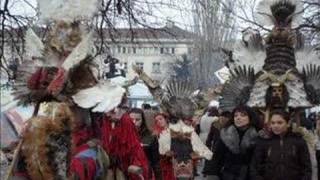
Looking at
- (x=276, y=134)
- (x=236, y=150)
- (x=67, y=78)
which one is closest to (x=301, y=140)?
(x=276, y=134)

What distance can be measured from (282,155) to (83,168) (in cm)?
255

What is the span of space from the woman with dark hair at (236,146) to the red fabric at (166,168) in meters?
0.77

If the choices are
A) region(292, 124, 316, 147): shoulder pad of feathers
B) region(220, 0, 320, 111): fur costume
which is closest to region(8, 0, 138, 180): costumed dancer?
region(292, 124, 316, 147): shoulder pad of feathers

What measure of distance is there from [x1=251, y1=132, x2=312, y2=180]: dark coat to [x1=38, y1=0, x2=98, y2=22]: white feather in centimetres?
240

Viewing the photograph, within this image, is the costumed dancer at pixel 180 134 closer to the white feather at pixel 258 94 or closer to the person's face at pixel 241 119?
the person's face at pixel 241 119

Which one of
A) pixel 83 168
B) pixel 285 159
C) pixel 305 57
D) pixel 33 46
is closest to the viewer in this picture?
pixel 83 168

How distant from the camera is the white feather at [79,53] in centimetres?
725

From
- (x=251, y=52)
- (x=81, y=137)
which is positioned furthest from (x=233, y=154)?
(x=81, y=137)

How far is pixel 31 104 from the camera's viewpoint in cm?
748

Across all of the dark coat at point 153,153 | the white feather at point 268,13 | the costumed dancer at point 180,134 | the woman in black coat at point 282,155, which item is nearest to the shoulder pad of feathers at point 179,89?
the costumed dancer at point 180,134

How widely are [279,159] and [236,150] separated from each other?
4.04 feet

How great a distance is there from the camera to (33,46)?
767 cm

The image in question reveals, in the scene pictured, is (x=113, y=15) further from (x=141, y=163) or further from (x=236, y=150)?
(x=141, y=163)

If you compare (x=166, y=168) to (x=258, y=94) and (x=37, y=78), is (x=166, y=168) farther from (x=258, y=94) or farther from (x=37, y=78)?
(x=37, y=78)
